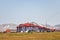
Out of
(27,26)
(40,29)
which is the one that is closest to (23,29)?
(27,26)

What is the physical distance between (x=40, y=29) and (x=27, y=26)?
564 centimetres

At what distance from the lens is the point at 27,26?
79375 mm

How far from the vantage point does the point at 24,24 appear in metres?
81.0

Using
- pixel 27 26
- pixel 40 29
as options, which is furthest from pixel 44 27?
pixel 27 26

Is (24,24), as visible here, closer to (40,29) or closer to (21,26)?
(21,26)

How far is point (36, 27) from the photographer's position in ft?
259

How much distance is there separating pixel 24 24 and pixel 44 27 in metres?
8.96

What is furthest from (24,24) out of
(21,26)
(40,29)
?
(40,29)

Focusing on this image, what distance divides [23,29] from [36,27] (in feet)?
18.1

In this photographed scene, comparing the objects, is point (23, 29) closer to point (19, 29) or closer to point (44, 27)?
point (19, 29)

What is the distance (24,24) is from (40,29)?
7.50m

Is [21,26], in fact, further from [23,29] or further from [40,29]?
[40,29]

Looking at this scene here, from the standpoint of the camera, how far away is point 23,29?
7844 cm

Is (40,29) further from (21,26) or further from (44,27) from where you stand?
(21,26)
